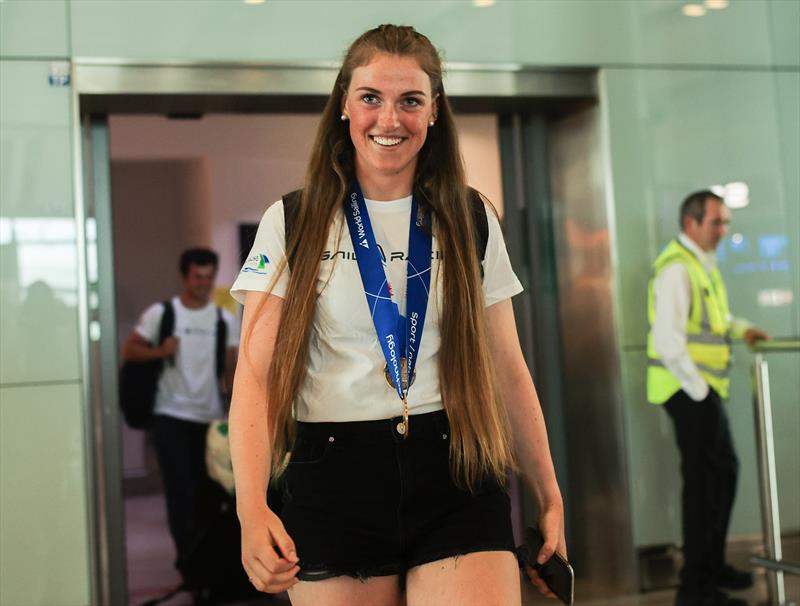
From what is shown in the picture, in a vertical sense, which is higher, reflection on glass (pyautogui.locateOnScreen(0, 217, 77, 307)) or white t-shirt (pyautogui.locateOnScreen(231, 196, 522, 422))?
reflection on glass (pyautogui.locateOnScreen(0, 217, 77, 307))

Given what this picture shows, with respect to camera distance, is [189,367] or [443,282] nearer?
[443,282]

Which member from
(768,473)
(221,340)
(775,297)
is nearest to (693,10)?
(775,297)

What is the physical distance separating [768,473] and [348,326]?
359 cm

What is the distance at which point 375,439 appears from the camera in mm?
2135

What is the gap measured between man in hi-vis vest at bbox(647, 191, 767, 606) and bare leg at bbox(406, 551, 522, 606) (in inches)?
136

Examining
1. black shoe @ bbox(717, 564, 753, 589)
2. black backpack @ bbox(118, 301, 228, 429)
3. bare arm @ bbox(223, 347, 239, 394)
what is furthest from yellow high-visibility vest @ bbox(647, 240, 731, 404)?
black backpack @ bbox(118, 301, 228, 429)

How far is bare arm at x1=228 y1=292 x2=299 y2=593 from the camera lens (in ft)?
6.49

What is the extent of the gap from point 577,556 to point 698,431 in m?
0.99

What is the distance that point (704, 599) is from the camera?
18.0 feet

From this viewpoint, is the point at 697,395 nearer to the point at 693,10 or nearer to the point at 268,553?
the point at 693,10

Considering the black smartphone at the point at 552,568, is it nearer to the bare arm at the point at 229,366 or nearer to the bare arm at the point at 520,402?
the bare arm at the point at 520,402

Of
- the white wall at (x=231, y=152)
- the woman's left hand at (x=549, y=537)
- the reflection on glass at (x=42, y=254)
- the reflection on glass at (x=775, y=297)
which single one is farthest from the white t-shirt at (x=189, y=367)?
the woman's left hand at (x=549, y=537)

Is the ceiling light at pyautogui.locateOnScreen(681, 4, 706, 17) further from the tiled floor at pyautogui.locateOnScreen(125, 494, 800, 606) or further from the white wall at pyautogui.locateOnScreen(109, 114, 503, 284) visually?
the tiled floor at pyautogui.locateOnScreen(125, 494, 800, 606)

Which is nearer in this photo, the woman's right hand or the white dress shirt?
the woman's right hand
